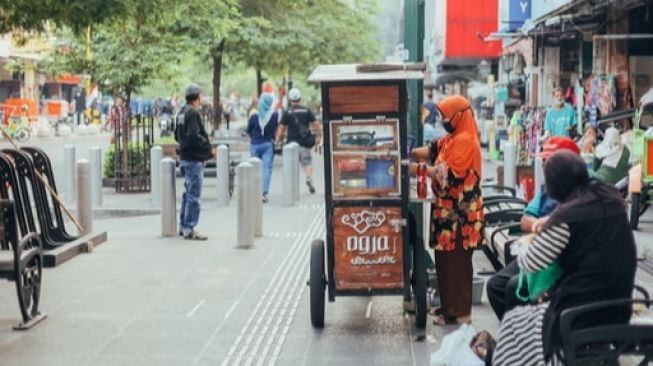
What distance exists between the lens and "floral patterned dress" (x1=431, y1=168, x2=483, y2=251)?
826 cm

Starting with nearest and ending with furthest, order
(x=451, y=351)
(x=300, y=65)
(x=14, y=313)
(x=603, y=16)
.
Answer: (x=451, y=351), (x=14, y=313), (x=603, y=16), (x=300, y=65)

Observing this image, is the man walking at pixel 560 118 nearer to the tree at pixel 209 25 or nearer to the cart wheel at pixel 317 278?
the tree at pixel 209 25

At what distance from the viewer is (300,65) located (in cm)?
3631

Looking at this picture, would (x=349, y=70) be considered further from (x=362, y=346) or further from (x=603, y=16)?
(x=603, y=16)

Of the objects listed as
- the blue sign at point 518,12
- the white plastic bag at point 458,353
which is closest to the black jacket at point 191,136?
the white plastic bag at point 458,353

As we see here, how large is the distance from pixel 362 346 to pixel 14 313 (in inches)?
122

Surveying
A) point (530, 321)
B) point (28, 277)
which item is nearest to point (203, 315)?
point (28, 277)

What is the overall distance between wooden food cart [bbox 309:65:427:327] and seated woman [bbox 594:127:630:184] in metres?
5.98

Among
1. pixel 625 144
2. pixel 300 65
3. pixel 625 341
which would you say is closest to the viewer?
pixel 625 341

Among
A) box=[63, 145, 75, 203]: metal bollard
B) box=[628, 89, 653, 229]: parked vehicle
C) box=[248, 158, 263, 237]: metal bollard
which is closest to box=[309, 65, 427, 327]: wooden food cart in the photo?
box=[628, 89, 653, 229]: parked vehicle

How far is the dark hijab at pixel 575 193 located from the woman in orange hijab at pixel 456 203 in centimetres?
244

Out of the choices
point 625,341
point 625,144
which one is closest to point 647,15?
point 625,144

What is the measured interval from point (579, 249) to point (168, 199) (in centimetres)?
870

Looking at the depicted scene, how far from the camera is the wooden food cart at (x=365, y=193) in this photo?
27.1ft
